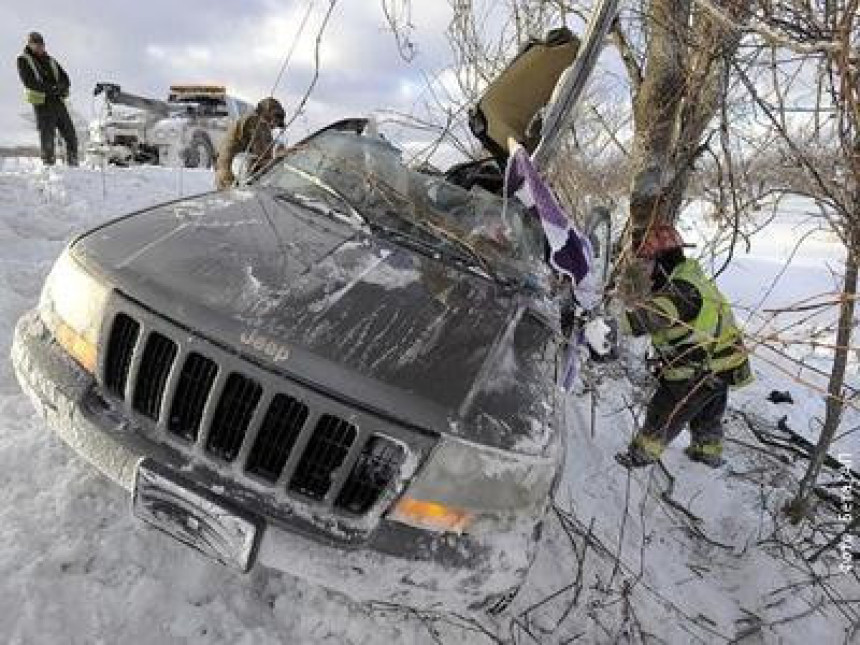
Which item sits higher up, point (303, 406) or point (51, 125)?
point (303, 406)

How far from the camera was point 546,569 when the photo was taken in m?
3.23

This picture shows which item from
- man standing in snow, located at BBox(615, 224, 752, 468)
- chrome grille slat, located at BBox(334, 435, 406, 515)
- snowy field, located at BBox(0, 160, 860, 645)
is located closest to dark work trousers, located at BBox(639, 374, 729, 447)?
man standing in snow, located at BBox(615, 224, 752, 468)

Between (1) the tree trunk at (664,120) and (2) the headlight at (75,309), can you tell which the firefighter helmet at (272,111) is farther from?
(2) the headlight at (75,309)

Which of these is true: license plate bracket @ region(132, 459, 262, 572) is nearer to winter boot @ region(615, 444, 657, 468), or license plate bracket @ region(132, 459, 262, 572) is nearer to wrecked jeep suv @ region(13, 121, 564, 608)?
wrecked jeep suv @ region(13, 121, 564, 608)

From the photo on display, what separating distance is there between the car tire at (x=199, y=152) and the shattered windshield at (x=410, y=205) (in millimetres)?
10776

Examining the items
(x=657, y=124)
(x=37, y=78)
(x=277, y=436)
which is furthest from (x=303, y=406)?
(x=37, y=78)

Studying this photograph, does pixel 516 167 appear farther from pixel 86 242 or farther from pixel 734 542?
pixel 734 542

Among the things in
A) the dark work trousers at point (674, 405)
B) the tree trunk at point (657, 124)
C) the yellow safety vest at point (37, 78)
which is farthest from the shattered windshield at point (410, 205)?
the yellow safety vest at point (37, 78)

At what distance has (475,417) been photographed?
2.33 m

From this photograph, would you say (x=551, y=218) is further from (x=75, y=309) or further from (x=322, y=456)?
(x=75, y=309)

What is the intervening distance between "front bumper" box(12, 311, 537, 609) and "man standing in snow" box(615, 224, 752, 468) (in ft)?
7.57

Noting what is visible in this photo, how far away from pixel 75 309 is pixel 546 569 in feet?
7.09

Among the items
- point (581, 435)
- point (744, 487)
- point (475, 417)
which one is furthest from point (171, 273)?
point (744, 487)

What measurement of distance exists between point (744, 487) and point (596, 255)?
6.68 feet
